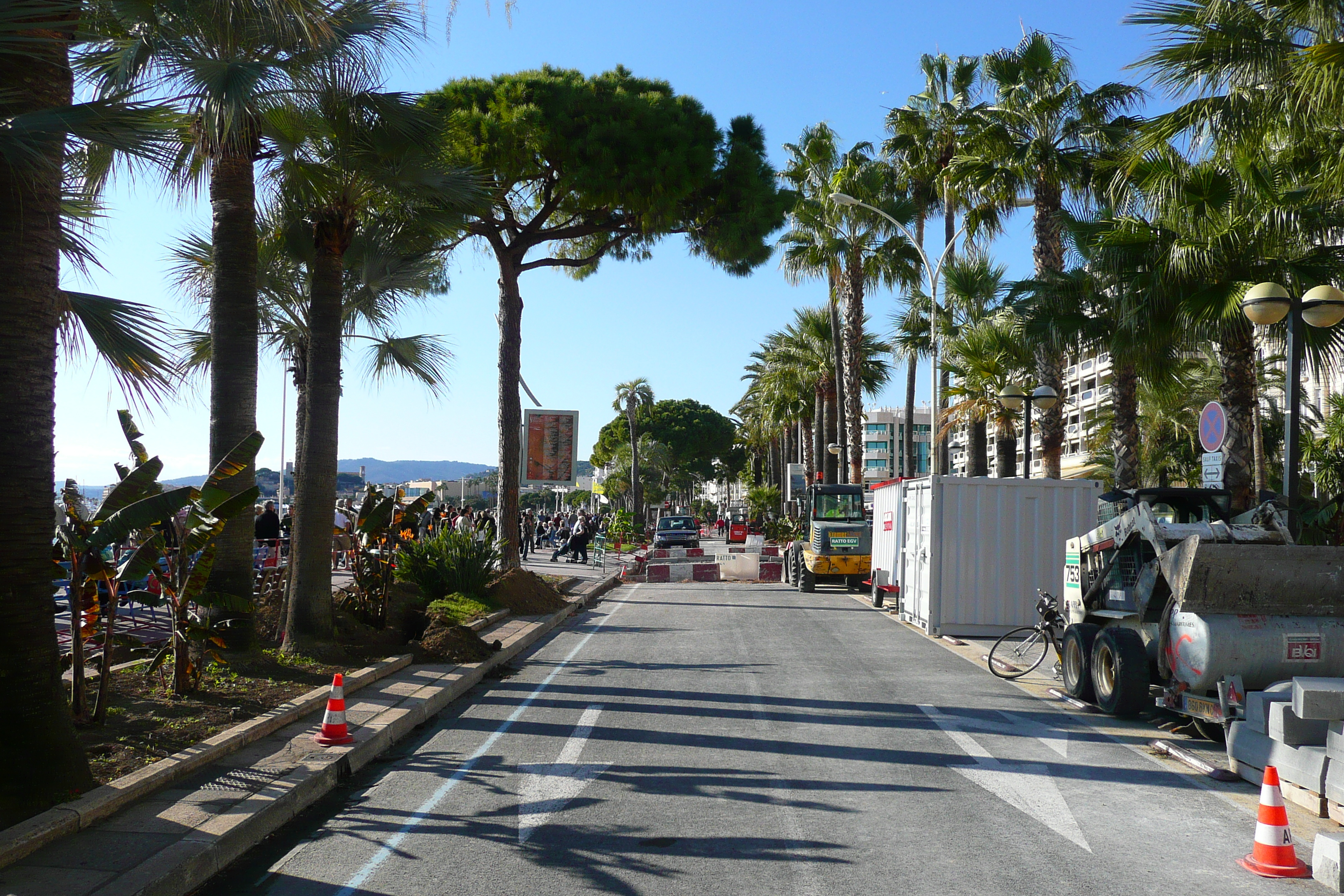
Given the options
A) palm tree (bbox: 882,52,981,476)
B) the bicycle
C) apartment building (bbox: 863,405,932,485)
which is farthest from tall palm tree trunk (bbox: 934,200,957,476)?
apartment building (bbox: 863,405,932,485)

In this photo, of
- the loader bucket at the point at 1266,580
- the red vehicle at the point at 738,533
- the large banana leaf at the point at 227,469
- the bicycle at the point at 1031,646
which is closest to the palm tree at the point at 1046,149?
the bicycle at the point at 1031,646

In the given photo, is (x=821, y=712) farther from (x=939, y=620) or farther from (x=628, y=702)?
(x=939, y=620)

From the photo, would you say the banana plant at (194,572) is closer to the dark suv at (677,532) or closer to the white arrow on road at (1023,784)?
the white arrow on road at (1023,784)

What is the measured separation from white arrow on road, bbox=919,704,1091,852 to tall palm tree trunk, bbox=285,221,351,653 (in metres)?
6.72

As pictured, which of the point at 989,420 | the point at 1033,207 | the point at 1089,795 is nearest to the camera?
Result: the point at 1089,795

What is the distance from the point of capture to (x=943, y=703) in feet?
32.9

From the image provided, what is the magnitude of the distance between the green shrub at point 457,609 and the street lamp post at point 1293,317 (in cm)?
1025

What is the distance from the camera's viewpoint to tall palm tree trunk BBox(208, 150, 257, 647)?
403 inches

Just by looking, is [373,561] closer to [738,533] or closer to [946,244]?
[946,244]

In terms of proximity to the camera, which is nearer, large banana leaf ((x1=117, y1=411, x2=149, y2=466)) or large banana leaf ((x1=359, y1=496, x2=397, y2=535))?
large banana leaf ((x1=117, y1=411, x2=149, y2=466))

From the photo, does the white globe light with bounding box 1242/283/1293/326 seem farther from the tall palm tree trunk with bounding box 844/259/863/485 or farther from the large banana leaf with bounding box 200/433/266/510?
the tall palm tree trunk with bounding box 844/259/863/485

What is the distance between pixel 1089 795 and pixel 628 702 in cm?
458

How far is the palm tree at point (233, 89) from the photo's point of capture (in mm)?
7695

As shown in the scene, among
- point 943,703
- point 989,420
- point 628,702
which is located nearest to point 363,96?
point 628,702
